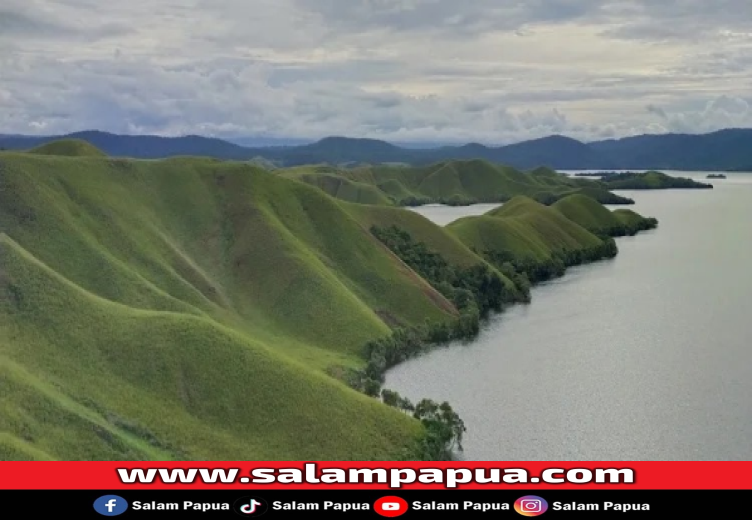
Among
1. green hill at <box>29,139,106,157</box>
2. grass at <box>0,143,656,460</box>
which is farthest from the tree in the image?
green hill at <box>29,139,106,157</box>

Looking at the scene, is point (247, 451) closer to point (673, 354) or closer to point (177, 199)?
point (673, 354)

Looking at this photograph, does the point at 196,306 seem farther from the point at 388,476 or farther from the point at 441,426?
the point at 388,476

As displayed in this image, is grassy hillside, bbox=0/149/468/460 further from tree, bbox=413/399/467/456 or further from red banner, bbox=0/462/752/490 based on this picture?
red banner, bbox=0/462/752/490

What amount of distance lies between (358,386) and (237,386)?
15.8m

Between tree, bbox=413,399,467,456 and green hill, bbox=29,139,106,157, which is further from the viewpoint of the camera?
green hill, bbox=29,139,106,157

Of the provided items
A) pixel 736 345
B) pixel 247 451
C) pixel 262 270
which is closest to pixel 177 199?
pixel 262 270
